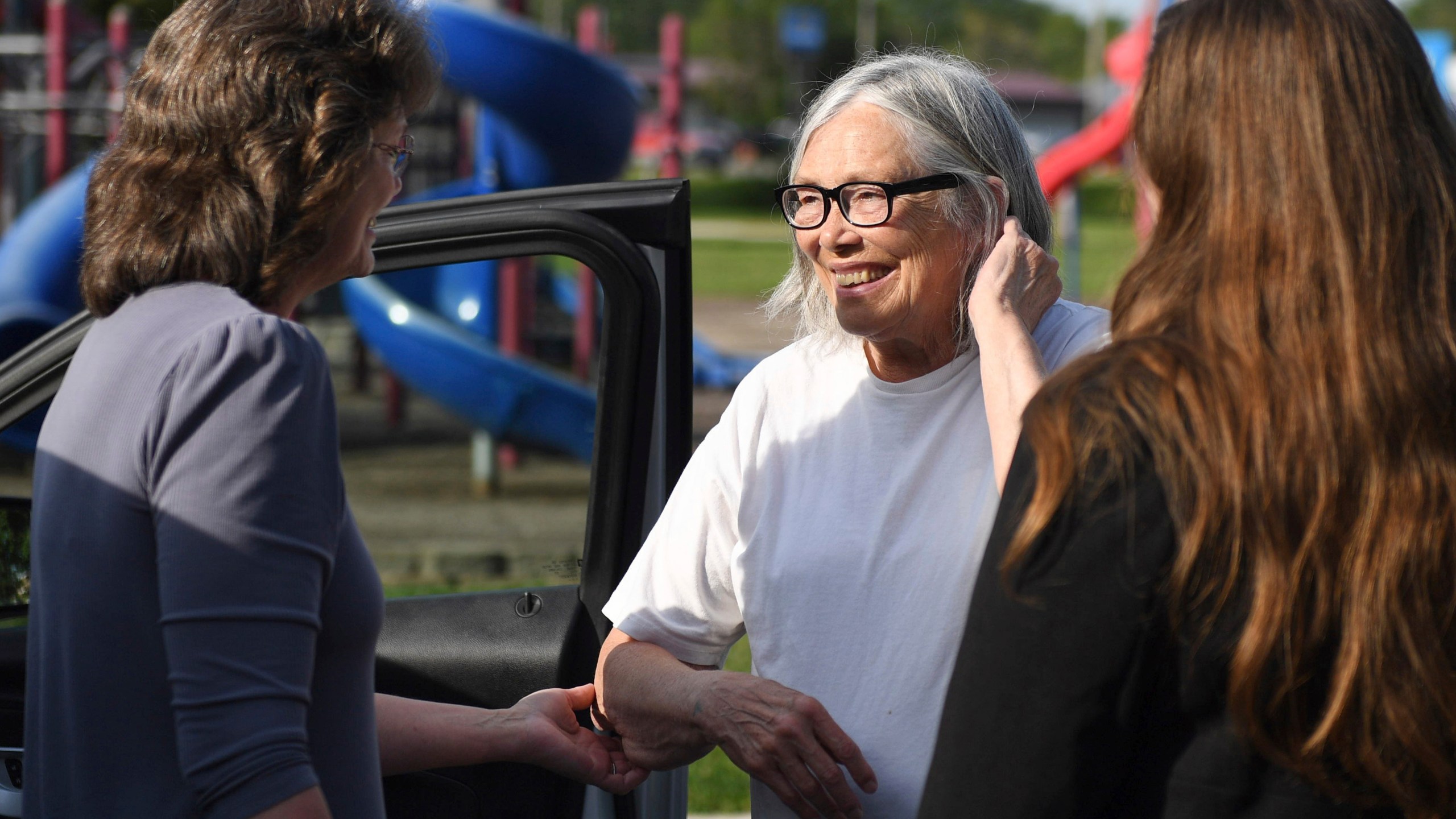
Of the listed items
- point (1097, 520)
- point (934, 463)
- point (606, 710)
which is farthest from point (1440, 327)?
point (606, 710)

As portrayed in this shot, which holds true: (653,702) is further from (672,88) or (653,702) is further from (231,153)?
(672,88)

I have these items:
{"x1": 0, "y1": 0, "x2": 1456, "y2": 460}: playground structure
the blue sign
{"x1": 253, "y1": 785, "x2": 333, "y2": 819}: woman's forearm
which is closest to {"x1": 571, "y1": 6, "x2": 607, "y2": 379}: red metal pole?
{"x1": 0, "y1": 0, "x2": 1456, "y2": 460}: playground structure

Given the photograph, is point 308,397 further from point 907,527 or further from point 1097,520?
point 907,527

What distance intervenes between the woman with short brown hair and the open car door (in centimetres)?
74

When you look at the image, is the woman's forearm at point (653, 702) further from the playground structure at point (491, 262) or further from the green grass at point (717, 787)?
the playground structure at point (491, 262)

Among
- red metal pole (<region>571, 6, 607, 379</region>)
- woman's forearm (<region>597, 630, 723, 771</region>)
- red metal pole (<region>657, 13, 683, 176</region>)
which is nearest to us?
woman's forearm (<region>597, 630, 723, 771</region>)

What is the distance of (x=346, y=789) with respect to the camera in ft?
4.24

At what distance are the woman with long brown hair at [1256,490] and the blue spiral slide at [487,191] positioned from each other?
233 inches

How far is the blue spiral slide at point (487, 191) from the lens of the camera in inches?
285

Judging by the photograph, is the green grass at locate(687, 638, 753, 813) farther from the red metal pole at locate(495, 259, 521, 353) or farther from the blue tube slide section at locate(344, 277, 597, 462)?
the red metal pole at locate(495, 259, 521, 353)

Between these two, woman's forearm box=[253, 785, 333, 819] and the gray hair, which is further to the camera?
the gray hair

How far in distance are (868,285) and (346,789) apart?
1.04 m

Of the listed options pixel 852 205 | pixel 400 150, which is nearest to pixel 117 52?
pixel 852 205

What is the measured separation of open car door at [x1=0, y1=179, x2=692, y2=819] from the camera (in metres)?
2.08
